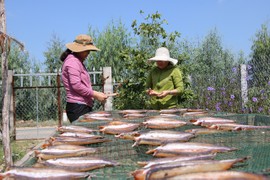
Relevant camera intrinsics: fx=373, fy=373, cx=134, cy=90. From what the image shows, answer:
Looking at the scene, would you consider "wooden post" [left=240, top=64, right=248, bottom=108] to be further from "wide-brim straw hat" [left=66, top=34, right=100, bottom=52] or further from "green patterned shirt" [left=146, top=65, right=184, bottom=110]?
"wide-brim straw hat" [left=66, top=34, right=100, bottom=52]

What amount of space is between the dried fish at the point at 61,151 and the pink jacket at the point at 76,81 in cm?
223

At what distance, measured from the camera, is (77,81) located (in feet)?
15.3

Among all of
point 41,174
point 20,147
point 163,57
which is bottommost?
point 20,147

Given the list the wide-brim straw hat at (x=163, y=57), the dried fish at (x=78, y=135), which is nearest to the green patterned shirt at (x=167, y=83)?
the wide-brim straw hat at (x=163, y=57)

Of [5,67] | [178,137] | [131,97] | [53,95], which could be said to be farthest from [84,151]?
[53,95]

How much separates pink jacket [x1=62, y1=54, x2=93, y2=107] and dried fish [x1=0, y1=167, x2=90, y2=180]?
2.79 metres

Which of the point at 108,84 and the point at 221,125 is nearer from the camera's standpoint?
the point at 221,125

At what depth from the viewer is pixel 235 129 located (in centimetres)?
310

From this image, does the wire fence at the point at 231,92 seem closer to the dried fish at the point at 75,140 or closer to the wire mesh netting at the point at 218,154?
the wire mesh netting at the point at 218,154

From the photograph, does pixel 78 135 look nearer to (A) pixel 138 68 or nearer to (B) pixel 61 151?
(B) pixel 61 151

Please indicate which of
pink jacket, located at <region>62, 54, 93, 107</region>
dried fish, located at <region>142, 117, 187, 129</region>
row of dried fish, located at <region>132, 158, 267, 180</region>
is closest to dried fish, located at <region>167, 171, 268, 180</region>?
row of dried fish, located at <region>132, 158, 267, 180</region>

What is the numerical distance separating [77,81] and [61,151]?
236 cm

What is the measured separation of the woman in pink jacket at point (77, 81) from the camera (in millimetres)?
4666

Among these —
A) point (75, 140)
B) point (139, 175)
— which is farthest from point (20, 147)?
point (139, 175)
